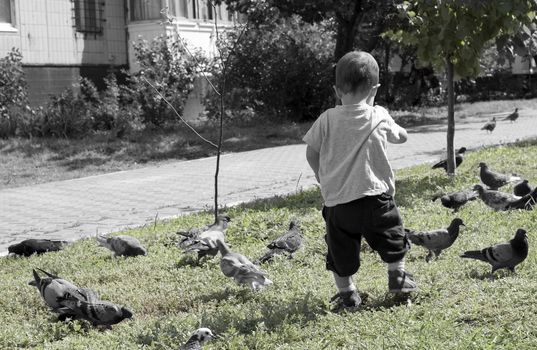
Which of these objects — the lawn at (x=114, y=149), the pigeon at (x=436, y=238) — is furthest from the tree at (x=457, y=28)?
the lawn at (x=114, y=149)

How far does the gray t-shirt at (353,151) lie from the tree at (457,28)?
4.65 metres

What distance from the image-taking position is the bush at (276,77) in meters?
23.9

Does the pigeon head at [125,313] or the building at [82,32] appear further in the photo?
the building at [82,32]

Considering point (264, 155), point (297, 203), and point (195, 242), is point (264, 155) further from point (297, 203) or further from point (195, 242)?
point (195, 242)

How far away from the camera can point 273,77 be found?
78.4ft

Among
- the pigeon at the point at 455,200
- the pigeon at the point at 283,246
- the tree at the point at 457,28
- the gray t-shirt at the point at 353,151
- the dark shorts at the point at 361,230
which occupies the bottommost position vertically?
the pigeon at the point at 283,246

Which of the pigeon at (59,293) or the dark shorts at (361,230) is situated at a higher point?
the dark shorts at (361,230)

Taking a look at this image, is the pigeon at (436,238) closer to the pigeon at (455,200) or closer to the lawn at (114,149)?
the pigeon at (455,200)

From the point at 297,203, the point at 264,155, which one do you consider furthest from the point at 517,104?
the point at 297,203

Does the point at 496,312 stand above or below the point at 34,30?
below

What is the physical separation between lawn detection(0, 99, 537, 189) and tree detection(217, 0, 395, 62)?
8.78 feet

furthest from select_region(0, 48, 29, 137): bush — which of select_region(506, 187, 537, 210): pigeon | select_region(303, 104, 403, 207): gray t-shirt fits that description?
select_region(303, 104, 403, 207): gray t-shirt

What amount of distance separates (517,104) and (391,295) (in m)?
27.4

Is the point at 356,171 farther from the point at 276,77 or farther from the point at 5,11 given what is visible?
the point at 276,77
